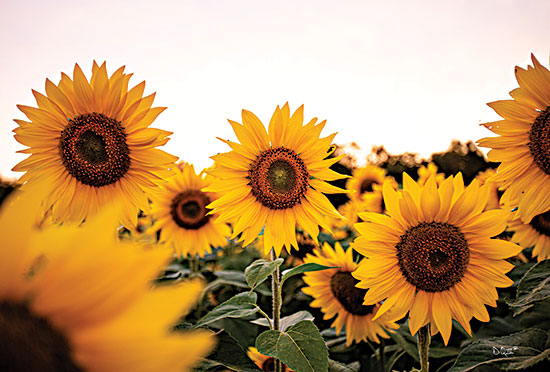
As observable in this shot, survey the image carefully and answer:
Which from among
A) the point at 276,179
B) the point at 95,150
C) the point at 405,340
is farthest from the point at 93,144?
the point at 405,340

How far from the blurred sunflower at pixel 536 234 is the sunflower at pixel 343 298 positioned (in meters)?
1.20

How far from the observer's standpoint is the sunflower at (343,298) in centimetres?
284

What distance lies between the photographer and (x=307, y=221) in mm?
2246

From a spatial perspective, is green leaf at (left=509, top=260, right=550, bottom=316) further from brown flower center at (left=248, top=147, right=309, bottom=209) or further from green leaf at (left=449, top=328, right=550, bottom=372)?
brown flower center at (left=248, top=147, right=309, bottom=209)

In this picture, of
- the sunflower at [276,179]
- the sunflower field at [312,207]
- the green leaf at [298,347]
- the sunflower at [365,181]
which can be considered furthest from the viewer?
the sunflower at [365,181]

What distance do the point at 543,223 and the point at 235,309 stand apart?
2387 millimetres

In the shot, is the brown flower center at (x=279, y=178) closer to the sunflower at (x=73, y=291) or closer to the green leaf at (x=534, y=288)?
the green leaf at (x=534, y=288)

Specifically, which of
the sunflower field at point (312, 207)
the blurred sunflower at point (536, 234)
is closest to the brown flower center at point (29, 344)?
the sunflower field at point (312, 207)

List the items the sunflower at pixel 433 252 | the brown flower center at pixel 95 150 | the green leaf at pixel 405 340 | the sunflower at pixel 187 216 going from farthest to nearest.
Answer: the sunflower at pixel 187 216
the green leaf at pixel 405 340
the brown flower center at pixel 95 150
the sunflower at pixel 433 252

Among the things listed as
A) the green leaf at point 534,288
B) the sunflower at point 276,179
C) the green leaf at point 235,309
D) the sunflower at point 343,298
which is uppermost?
the sunflower at point 276,179

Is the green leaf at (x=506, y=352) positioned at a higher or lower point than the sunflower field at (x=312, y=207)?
lower

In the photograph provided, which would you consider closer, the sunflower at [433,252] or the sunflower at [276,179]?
the sunflower at [433,252]

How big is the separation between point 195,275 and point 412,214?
1.93 meters

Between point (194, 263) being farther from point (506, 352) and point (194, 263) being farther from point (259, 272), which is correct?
point (506, 352)
